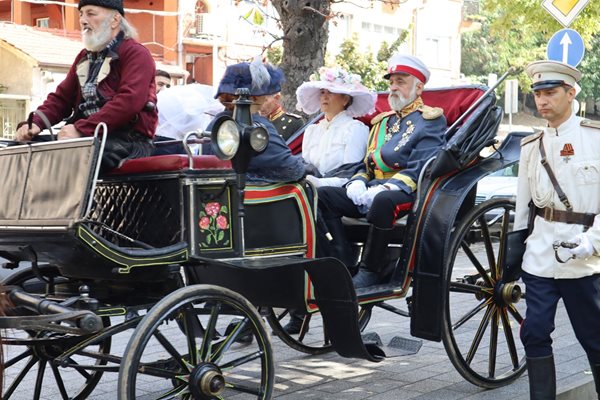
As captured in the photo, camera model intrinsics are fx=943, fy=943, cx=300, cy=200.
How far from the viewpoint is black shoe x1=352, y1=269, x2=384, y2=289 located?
18.6 feet

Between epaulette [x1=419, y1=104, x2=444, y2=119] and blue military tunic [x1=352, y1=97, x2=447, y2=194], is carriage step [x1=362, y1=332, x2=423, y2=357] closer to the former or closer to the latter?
blue military tunic [x1=352, y1=97, x2=447, y2=194]

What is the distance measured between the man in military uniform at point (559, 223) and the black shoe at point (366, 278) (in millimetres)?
1062

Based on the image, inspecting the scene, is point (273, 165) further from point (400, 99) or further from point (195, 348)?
point (400, 99)

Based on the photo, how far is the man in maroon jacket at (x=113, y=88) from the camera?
454 cm

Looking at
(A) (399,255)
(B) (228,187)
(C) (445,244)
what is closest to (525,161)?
(C) (445,244)

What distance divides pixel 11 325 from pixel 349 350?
1.87m

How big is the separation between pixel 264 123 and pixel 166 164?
2.47ft

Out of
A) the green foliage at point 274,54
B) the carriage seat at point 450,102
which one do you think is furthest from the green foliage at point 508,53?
the carriage seat at point 450,102

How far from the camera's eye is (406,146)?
19.5 ft

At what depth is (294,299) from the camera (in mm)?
5023

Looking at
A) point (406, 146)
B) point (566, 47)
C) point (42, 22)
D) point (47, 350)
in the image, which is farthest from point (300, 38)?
point (42, 22)

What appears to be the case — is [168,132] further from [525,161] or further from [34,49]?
[34,49]

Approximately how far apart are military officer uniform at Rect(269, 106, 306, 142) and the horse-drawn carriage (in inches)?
56.3

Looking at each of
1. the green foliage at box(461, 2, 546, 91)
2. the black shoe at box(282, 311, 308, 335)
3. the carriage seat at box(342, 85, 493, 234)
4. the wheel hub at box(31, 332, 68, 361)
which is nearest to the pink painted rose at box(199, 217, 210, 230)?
the wheel hub at box(31, 332, 68, 361)
